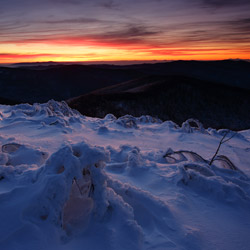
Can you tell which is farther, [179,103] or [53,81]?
[53,81]

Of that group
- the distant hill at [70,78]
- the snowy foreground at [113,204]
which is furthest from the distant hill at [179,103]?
the distant hill at [70,78]

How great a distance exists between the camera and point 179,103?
2944 centimetres

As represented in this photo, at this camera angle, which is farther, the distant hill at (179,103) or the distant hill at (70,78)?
the distant hill at (70,78)

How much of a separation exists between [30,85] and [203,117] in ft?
224

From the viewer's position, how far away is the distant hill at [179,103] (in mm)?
23922

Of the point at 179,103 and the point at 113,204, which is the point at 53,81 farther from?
the point at 113,204

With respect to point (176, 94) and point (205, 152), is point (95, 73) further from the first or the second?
point (205, 152)

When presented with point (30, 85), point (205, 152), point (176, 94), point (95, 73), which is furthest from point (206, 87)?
point (95, 73)

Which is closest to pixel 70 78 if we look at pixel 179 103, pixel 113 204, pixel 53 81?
pixel 53 81

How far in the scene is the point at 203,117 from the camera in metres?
28.1

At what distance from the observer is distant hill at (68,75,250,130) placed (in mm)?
23922

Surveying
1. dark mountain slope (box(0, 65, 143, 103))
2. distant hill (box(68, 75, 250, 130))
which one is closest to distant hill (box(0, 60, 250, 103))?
dark mountain slope (box(0, 65, 143, 103))

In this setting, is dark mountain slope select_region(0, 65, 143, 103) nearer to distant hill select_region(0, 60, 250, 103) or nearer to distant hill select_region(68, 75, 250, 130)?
distant hill select_region(0, 60, 250, 103)

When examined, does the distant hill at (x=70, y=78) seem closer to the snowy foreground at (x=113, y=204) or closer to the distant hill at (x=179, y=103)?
the distant hill at (x=179, y=103)
